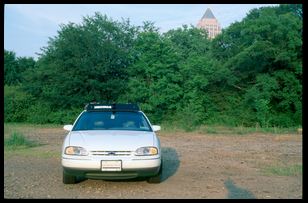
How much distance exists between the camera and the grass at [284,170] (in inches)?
412

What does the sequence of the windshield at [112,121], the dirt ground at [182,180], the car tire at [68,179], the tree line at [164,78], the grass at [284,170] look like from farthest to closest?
the tree line at [164,78], the grass at [284,170], the windshield at [112,121], the car tire at [68,179], the dirt ground at [182,180]

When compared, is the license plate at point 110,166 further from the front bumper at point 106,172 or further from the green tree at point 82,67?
the green tree at point 82,67

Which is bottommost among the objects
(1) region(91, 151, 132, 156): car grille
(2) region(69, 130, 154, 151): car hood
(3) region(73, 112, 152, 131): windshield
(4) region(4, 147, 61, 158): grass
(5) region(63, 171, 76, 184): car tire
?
(4) region(4, 147, 61, 158): grass

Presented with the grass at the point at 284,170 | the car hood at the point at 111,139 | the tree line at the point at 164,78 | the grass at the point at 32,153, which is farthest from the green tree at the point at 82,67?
the car hood at the point at 111,139

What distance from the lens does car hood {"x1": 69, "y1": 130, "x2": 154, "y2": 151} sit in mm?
8008

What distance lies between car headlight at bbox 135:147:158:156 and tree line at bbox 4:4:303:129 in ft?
74.6

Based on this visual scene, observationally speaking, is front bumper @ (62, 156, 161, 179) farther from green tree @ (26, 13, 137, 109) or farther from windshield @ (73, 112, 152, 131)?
green tree @ (26, 13, 137, 109)

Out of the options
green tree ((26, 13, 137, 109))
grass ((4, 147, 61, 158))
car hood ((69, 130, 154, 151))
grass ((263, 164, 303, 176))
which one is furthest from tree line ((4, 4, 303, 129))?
car hood ((69, 130, 154, 151))

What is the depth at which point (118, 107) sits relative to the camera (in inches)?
387

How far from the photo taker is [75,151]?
8.12 meters

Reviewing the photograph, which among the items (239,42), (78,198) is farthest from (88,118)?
(239,42)

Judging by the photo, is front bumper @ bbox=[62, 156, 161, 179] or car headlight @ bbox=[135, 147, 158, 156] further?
car headlight @ bbox=[135, 147, 158, 156]

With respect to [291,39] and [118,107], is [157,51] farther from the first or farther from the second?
[118,107]

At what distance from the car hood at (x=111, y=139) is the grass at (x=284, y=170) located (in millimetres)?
3495
